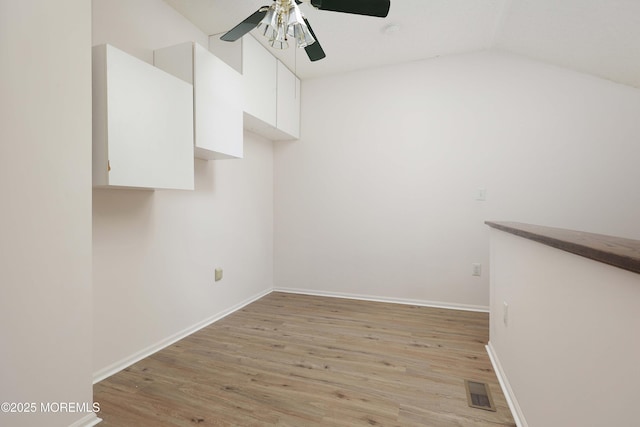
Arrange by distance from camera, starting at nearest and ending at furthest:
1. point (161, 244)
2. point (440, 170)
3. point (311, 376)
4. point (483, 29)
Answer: point (311, 376) < point (161, 244) < point (483, 29) < point (440, 170)

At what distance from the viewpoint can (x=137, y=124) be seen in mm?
1670

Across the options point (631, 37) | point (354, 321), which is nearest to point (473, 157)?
point (631, 37)

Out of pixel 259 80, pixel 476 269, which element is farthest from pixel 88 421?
pixel 476 269

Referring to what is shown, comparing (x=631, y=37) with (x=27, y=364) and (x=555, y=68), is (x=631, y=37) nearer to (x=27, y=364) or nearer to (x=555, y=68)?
(x=555, y=68)

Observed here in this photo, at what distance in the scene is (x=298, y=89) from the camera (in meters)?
3.70

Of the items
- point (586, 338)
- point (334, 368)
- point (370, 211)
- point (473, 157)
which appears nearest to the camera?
point (586, 338)

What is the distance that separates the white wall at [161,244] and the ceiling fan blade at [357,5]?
127 cm

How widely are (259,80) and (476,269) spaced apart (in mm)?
2820

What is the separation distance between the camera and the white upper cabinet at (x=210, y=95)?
2074mm

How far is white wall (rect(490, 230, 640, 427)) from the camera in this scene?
73cm

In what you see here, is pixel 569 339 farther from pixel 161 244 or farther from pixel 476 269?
pixel 161 244

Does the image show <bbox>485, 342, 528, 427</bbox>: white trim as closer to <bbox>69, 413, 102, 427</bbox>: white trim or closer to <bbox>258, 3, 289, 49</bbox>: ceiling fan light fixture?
<bbox>69, 413, 102, 427</bbox>: white trim

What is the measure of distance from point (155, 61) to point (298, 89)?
71.8 inches

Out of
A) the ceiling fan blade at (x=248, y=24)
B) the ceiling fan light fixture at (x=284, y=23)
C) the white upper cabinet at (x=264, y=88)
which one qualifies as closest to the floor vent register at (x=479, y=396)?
the ceiling fan light fixture at (x=284, y=23)
